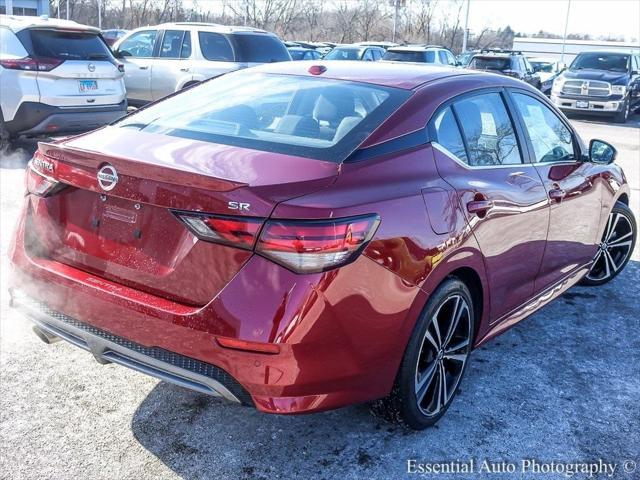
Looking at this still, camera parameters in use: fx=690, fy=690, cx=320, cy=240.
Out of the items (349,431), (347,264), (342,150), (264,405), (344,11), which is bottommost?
(349,431)

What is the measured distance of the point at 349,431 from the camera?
3.24 meters

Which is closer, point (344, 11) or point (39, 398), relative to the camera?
point (39, 398)

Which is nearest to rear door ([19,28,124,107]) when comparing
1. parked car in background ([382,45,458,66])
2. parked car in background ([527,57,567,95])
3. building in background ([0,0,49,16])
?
parked car in background ([382,45,458,66])

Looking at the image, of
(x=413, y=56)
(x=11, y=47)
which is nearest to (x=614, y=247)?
(x=11, y=47)

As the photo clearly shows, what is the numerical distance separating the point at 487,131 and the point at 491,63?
19356 millimetres

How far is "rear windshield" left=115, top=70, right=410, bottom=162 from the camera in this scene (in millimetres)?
3037

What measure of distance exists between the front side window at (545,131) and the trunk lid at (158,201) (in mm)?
1853

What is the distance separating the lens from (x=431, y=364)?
3.26m

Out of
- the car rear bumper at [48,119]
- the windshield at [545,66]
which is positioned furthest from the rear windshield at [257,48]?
the windshield at [545,66]

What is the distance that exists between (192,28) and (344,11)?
1836 inches

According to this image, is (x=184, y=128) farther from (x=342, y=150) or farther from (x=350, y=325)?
(x=350, y=325)

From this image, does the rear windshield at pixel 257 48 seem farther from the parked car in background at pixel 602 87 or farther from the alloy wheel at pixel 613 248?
the parked car in background at pixel 602 87

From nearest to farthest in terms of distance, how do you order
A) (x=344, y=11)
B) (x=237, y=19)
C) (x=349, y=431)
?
(x=349, y=431) < (x=237, y=19) < (x=344, y=11)

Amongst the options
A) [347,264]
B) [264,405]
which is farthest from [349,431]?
[347,264]
